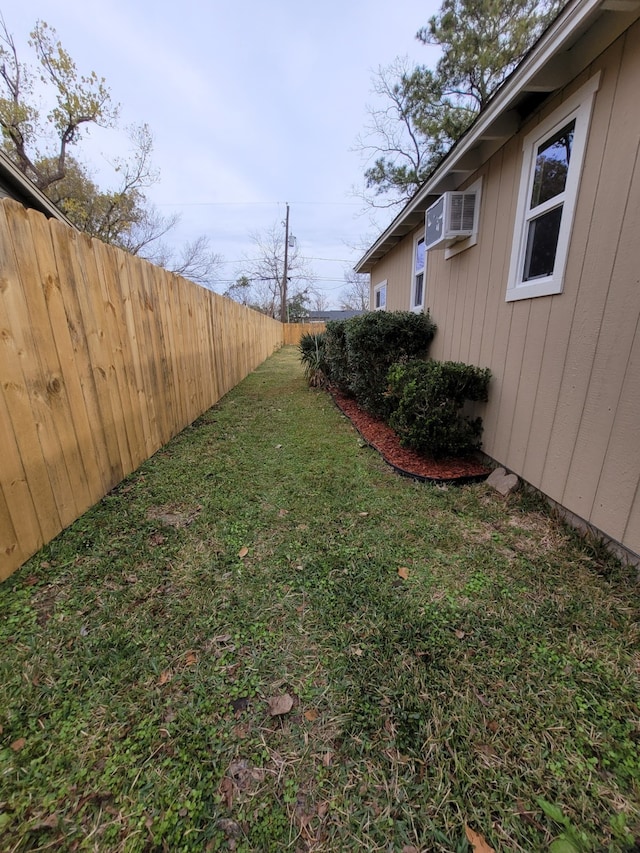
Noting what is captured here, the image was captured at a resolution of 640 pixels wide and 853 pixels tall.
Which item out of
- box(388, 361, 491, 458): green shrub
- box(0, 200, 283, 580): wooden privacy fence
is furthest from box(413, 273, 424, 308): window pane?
box(0, 200, 283, 580): wooden privacy fence

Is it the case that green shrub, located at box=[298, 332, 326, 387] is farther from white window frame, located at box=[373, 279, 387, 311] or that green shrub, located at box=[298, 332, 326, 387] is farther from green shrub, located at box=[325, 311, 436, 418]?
green shrub, located at box=[325, 311, 436, 418]

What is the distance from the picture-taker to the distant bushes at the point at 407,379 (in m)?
3.31

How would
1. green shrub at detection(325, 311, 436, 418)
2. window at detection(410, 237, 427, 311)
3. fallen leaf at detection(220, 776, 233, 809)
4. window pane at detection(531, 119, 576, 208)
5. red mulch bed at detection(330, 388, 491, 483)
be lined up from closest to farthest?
fallen leaf at detection(220, 776, 233, 809) < window pane at detection(531, 119, 576, 208) < red mulch bed at detection(330, 388, 491, 483) < green shrub at detection(325, 311, 436, 418) < window at detection(410, 237, 427, 311)

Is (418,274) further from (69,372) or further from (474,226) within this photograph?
(69,372)

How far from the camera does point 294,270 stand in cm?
2917

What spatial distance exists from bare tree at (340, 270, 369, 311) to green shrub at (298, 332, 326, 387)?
2520 cm

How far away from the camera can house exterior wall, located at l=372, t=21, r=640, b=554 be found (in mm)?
1973

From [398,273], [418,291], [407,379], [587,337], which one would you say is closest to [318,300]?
[398,273]

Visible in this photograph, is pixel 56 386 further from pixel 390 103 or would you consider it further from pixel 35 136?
pixel 35 136

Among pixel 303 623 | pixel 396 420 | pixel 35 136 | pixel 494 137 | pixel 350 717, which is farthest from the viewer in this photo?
pixel 35 136

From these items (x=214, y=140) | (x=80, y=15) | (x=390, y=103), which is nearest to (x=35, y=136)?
(x=214, y=140)

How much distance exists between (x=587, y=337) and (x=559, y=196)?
3.51 feet

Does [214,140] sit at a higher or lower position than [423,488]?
higher

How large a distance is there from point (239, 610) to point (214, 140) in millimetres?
21861
